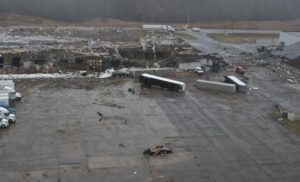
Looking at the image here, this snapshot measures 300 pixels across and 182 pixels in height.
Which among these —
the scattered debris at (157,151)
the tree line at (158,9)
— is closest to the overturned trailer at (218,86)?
the scattered debris at (157,151)

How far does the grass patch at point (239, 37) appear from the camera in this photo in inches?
1803

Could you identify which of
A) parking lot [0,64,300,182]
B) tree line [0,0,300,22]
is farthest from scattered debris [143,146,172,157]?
tree line [0,0,300,22]

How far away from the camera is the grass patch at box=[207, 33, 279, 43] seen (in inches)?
1803

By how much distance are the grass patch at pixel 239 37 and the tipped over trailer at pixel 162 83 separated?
20466mm

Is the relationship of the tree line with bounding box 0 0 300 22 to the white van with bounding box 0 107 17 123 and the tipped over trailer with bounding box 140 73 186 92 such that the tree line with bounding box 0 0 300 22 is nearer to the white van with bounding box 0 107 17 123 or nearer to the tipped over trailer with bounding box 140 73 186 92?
the tipped over trailer with bounding box 140 73 186 92

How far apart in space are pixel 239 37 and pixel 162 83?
24.8 metres

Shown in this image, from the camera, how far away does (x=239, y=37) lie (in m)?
48.2

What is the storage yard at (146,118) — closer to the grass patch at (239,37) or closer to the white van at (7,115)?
the white van at (7,115)

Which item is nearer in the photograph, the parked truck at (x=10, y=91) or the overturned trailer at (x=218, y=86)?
the parked truck at (x=10, y=91)

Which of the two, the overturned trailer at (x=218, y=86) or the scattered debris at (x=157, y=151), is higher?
the overturned trailer at (x=218, y=86)

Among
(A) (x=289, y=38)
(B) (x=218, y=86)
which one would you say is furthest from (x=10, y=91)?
(A) (x=289, y=38)

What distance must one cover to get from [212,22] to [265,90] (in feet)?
117

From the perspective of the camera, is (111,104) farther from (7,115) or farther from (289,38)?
(289,38)

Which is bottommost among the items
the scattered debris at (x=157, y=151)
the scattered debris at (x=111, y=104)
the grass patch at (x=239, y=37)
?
the scattered debris at (x=157, y=151)
